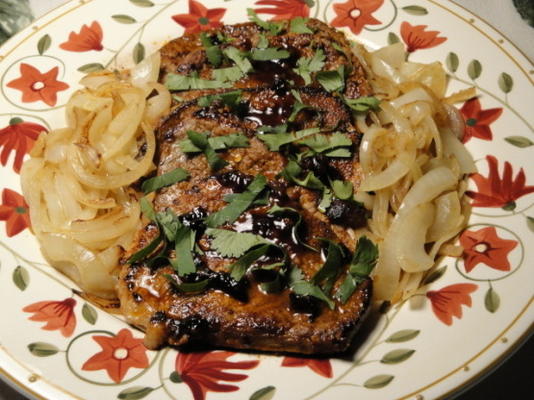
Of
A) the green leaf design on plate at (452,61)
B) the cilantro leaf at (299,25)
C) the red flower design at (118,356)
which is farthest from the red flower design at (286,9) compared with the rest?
the red flower design at (118,356)

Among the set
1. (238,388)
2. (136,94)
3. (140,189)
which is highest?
(136,94)

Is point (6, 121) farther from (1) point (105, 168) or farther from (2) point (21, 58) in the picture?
(1) point (105, 168)

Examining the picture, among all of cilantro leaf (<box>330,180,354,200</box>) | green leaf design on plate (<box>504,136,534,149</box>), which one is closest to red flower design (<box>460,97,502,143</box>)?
green leaf design on plate (<box>504,136,534,149</box>)

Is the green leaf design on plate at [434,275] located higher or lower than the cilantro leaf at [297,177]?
lower

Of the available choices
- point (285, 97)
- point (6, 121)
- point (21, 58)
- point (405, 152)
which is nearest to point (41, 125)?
point (6, 121)

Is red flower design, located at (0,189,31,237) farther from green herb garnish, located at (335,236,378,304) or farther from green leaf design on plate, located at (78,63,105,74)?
green herb garnish, located at (335,236,378,304)

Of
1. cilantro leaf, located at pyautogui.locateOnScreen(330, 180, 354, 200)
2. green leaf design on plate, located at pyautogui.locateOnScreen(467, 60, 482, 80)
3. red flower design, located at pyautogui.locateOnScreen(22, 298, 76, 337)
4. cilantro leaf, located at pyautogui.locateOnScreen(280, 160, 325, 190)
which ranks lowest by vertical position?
red flower design, located at pyautogui.locateOnScreen(22, 298, 76, 337)

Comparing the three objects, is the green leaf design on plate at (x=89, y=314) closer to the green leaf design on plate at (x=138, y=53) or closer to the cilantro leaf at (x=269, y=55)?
the cilantro leaf at (x=269, y=55)
